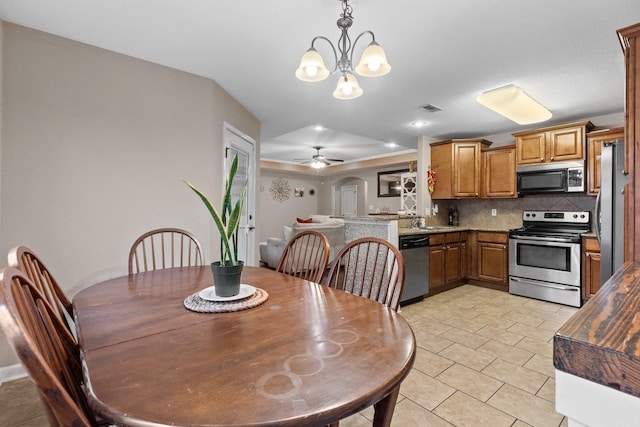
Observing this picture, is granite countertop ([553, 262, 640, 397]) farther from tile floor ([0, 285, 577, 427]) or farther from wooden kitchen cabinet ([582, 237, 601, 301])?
wooden kitchen cabinet ([582, 237, 601, 301])

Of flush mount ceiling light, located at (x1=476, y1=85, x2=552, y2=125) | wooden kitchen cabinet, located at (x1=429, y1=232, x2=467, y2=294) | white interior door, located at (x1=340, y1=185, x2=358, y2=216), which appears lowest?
wooden kitchen cabinet, located at (x1=429, y1=232, x2=467, y2=294)

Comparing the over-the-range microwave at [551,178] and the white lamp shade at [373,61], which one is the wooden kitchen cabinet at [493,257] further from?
the white lamp shade at [373,61]

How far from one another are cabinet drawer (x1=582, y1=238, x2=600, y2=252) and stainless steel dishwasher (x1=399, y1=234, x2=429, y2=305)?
Answer: 1684 millimetres

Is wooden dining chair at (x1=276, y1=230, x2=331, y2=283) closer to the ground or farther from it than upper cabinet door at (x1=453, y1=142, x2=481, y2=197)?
closer to the ground

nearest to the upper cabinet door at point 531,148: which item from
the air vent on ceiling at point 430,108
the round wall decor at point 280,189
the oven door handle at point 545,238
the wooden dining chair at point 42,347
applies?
the oven door handle at point 545,238

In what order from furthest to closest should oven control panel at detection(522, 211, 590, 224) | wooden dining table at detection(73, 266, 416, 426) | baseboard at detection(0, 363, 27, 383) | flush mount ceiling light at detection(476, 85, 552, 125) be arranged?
oven control panel at detection(522, 211, 590, 224), flush mount ceiling light at detection(476, 85, 552, 125), baseboard at detection(0, 363, 27, 383), wooden dining table at detection(73, 266, 416, 426)

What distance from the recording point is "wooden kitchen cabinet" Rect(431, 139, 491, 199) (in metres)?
4.45

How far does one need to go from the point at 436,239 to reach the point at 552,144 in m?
1.85

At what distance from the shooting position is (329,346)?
833 mm

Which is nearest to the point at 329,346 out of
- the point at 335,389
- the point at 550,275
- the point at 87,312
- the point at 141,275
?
the point at 335,389

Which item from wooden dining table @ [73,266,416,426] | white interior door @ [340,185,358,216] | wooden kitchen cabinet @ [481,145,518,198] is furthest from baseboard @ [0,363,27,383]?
white interior door @ [340,185,358,216]

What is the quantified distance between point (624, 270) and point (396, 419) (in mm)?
1254

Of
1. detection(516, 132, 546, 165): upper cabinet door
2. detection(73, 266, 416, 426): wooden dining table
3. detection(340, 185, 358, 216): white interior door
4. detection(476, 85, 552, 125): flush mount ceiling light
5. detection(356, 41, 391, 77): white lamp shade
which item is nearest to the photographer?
detection(73, 266, 416, 426): wooden dining table

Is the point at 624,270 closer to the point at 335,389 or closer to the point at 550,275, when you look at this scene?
the point at 335,389
